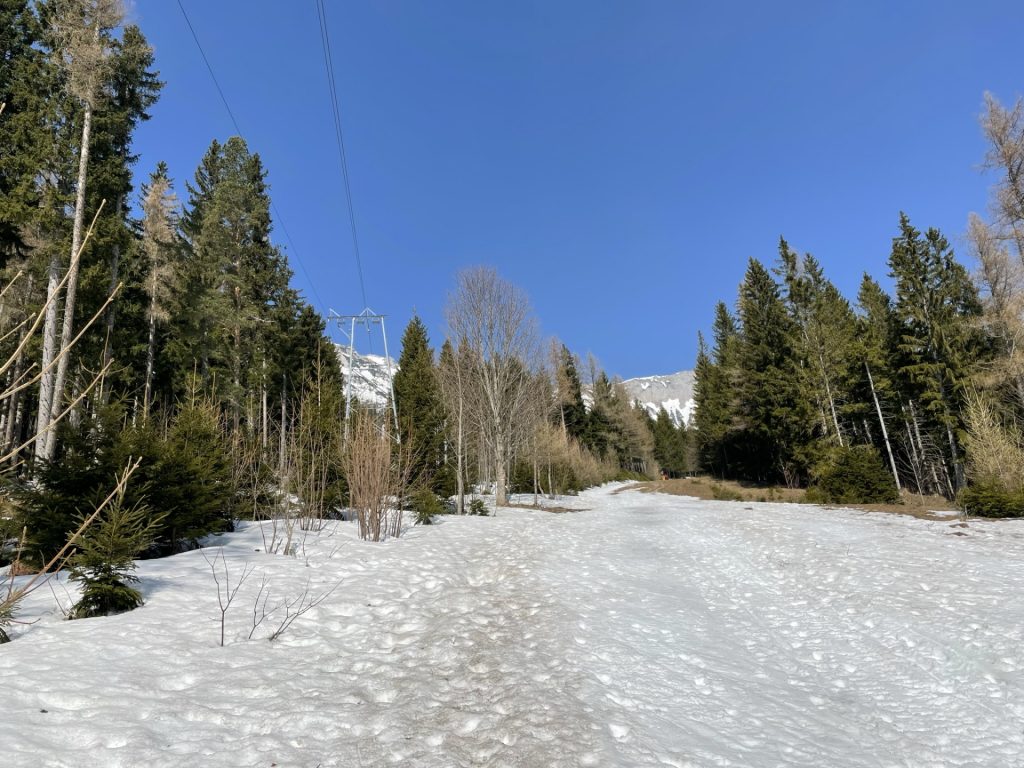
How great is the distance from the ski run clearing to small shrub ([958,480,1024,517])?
554 centimetres

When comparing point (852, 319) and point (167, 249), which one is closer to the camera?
point (167, 249)

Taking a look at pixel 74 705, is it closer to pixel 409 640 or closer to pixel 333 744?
pixel 333 744

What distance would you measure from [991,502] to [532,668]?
14335mm

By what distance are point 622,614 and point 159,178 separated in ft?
90.2

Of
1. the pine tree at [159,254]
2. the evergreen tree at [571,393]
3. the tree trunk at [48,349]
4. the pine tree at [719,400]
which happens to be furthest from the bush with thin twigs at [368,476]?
the evergreen tree at [571,393]

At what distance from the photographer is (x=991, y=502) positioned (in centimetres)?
1302

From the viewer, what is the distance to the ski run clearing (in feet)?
12.0

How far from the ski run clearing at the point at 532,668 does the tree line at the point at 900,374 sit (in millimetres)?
10228

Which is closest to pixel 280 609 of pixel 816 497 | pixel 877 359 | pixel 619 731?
pixel 619 731

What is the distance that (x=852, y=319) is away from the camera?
35375 millimetres

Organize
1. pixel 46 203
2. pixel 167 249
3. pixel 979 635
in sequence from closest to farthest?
1. pixel 979 635
2. pixel 46 203
3. pixel 167 249

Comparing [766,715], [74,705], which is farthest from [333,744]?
[766,715]

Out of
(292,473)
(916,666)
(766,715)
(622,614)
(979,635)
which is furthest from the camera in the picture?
(292,473)

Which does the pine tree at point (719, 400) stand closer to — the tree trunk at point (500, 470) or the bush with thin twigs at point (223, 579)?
the tree trunk at point (500, 470)
